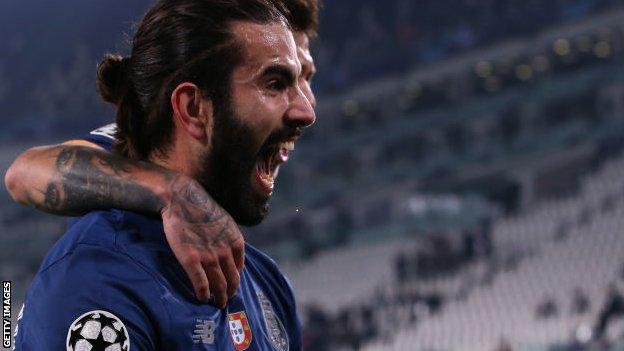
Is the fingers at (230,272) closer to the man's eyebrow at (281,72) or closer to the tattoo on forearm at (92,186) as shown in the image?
the tattoo on forearm at (92,186)

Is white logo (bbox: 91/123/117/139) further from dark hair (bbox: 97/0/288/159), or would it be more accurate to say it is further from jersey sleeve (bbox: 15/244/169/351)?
jersey sleeve (bbox: 15/244/169/351)

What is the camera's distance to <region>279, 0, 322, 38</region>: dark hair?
254cm

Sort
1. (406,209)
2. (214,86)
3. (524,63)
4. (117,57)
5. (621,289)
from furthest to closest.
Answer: (524,63), (406,209), (621,289), (117,57), (214,86)

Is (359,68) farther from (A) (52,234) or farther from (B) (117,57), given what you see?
(B) (117,57)

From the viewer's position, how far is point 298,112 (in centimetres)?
153

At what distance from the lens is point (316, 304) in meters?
16.2

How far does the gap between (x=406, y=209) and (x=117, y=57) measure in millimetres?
17333

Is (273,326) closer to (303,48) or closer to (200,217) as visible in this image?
(200,217)

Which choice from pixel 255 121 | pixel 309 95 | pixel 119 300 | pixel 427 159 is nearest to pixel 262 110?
pixel 255 121

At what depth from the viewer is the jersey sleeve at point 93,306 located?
4.17 ft

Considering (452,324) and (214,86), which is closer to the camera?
(214,86)

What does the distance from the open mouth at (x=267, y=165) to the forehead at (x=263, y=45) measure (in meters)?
0.13

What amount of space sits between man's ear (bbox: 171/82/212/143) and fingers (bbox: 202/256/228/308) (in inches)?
7.8

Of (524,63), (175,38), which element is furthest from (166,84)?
(524,63)
